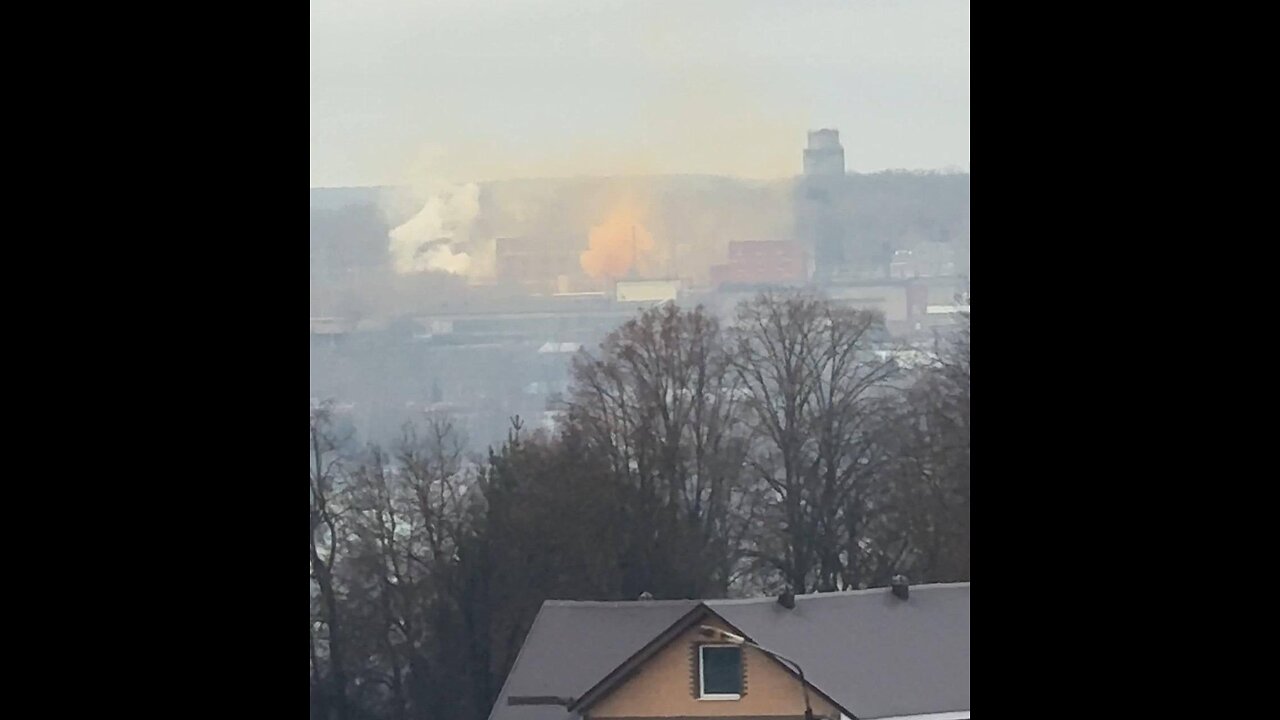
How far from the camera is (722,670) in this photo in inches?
92.3

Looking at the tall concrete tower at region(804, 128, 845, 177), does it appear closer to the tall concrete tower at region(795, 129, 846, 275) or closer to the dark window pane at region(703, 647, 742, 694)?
the tall concrete tower at region(795, 129, 846, 275)

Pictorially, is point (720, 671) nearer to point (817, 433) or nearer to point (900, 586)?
point (900, 586)

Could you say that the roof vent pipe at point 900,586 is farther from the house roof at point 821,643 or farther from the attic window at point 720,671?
the attic window at point 720,671

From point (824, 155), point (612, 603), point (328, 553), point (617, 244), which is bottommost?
point (612, 603)

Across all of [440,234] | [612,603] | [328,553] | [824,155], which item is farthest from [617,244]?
[328,553]

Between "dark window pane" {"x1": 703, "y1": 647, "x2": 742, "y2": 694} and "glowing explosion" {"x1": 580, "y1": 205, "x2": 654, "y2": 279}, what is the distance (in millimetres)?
748

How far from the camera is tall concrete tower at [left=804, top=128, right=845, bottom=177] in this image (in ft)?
8.04

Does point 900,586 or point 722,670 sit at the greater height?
point 900,586

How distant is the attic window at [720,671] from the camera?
229cm
